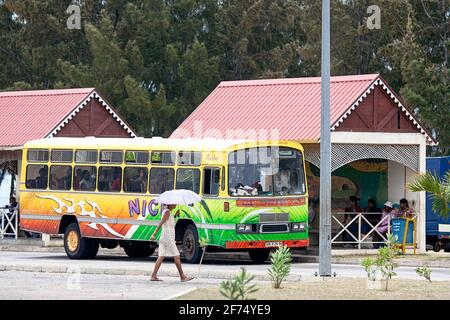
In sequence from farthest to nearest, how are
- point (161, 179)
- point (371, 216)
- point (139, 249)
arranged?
point (371, 216) < point (139, 249) < point (161, 179)

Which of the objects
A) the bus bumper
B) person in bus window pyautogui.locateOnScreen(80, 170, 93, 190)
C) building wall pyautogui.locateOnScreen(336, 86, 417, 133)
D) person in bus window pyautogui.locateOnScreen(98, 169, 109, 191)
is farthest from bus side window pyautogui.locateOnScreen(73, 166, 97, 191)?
building wall pyautogui.locateOnScreen(336, 86, 417, 133)

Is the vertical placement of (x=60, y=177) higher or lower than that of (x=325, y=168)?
higher

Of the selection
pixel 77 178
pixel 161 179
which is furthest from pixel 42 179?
pixel 161 179

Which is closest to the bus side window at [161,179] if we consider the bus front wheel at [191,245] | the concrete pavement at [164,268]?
the bus front wheel at [191,245]

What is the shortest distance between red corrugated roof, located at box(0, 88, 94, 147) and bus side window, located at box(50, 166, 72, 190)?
19.5 feet

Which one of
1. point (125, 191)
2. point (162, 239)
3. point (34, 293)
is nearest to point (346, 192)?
point (125, 191)

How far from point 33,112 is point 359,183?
37.3 ft

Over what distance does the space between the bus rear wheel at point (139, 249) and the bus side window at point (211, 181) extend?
415 cm

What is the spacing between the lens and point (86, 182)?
3519 centimetres

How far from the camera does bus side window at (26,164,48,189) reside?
36.2m

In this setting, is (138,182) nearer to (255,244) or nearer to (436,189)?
(255,244)

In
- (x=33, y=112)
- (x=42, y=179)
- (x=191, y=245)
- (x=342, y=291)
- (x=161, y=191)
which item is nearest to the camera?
(x=342, y=291)

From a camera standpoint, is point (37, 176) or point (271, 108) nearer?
point (37, 176)
